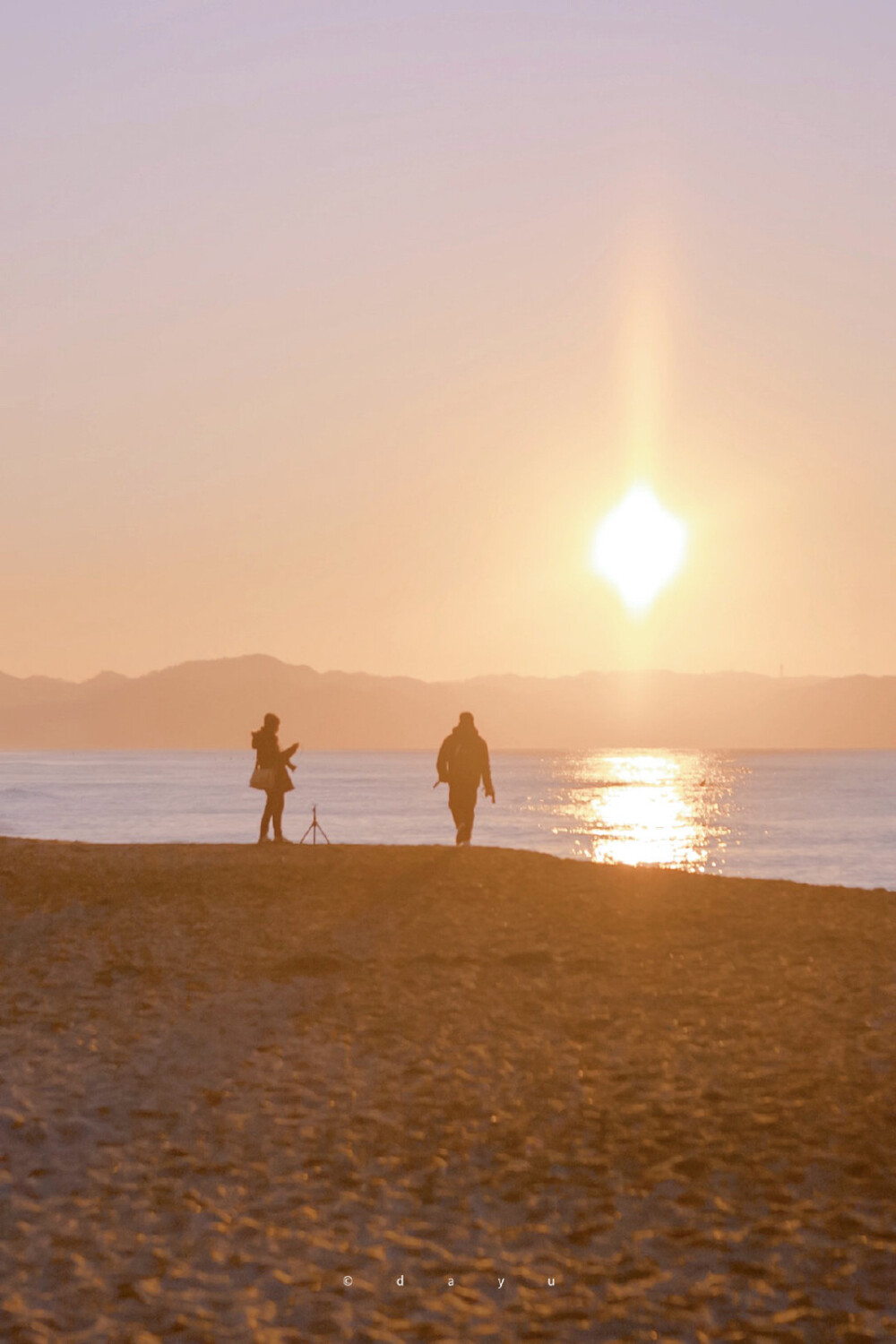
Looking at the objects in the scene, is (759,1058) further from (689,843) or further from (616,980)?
(689,843)

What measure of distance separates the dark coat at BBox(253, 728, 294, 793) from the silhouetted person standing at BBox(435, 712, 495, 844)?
2719 millimetres

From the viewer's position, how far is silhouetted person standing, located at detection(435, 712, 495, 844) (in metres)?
20.3

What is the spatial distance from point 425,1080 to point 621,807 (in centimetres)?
9541

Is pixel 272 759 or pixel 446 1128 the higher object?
pixel 272 759

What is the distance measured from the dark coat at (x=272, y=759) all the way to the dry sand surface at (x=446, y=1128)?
6695mm

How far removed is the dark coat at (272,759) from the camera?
21125mm

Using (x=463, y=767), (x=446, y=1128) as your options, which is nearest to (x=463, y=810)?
(x=463, y=767)

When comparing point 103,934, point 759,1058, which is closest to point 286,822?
point 103,934

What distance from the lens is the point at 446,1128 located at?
7.48m

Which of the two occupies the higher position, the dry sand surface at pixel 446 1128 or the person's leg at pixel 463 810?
the person's leg at pixel 463 810

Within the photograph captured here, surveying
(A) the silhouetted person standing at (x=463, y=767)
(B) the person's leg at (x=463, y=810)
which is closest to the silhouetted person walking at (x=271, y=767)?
(A) the silhouetted person standing at (x=463, y=767)

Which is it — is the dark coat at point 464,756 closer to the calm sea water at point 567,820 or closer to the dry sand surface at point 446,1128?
the dry sand surface at point 446,1128

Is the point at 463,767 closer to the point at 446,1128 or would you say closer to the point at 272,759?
the point at 272,759

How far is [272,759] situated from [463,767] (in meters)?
3.32
